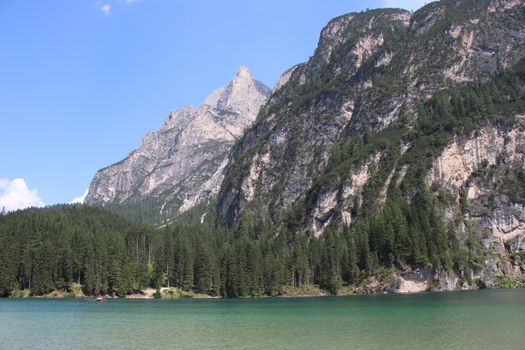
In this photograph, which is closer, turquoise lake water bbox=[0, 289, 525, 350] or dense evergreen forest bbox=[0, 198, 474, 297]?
turquoise lake water bbox=[0, 289, 525, 350]

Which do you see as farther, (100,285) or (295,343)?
(100,285)

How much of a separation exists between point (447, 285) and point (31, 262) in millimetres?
120415

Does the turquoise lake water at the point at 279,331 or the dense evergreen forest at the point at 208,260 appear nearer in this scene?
the turquoise lake water at the point at 279,331

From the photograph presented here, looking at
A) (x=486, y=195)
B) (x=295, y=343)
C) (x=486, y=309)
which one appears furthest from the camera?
(x=486, y=195)

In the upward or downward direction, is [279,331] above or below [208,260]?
below

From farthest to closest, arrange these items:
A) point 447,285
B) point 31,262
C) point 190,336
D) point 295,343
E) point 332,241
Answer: point 332,241, point 447,285, point 31,262, point 190,336, point 295,343

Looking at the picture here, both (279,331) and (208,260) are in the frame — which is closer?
(279,331)

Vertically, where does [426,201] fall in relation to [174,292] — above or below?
above

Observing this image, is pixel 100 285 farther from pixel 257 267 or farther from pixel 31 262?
pixel 257 267

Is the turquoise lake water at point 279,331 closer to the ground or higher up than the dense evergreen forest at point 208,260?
closer to the ground

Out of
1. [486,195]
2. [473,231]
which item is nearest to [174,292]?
[473,231]

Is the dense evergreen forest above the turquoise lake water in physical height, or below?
above

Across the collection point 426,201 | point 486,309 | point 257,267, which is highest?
point 426,201

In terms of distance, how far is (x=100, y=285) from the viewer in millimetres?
144000
